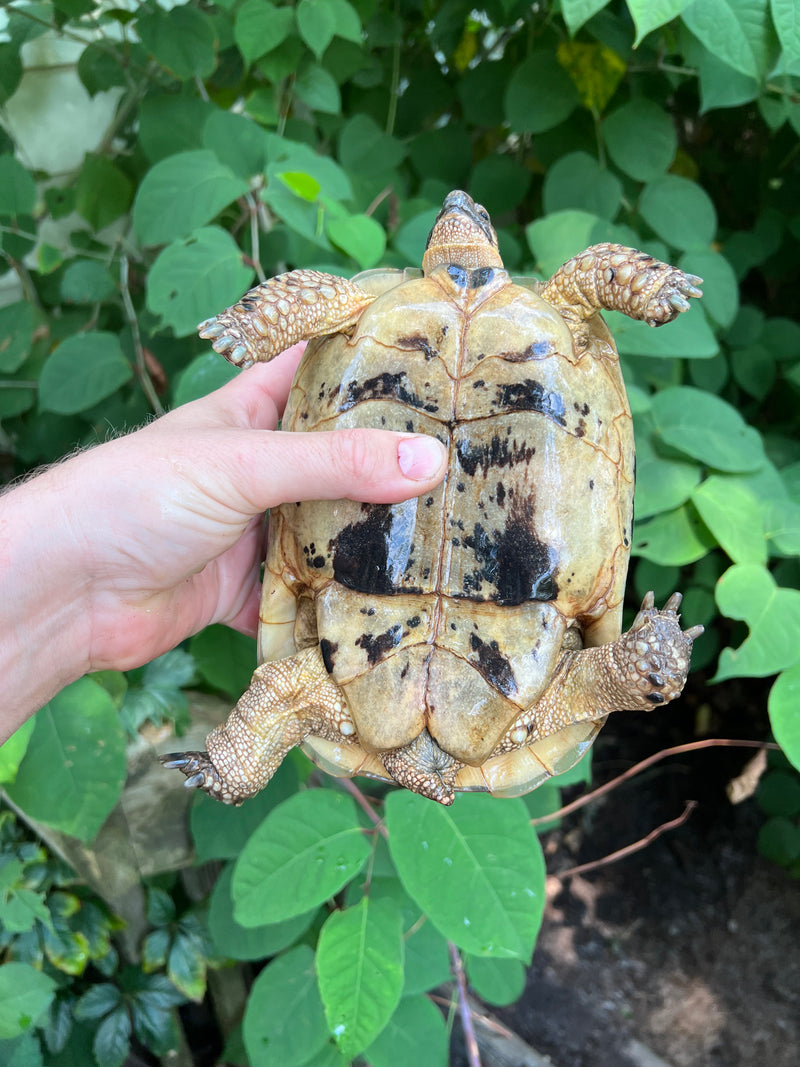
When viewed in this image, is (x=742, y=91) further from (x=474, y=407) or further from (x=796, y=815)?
(x=796, y=815)

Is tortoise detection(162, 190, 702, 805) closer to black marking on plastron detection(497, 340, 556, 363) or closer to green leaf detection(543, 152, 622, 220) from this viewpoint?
black marking on plastron detection(497, 340, 556, 363)

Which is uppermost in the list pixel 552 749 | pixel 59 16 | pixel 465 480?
pixel 59 16

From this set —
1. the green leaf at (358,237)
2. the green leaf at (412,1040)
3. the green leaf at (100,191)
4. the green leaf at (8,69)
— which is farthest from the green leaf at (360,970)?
the green leaf at (8,69)

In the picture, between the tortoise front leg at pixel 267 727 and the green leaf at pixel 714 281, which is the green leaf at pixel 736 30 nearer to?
the green leaf at pixel 714 281

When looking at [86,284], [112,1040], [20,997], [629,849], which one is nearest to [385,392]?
[86,284]

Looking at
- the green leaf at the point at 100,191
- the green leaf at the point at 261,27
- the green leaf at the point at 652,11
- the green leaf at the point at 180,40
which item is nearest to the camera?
the green leaf at the point at 652,11

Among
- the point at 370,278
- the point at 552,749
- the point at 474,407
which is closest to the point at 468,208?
the point at 370,278

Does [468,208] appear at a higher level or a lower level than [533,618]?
higher
